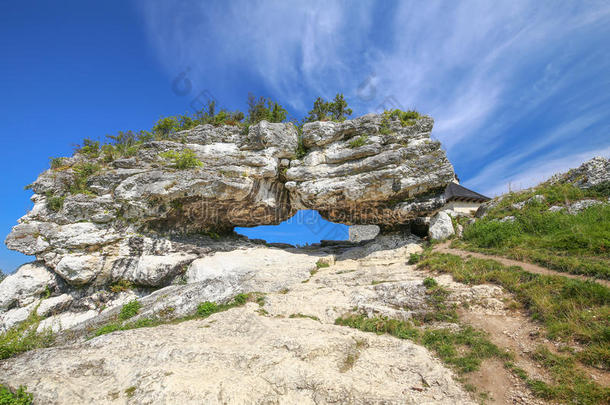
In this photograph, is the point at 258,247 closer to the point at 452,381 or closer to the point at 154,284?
the point at 154,284

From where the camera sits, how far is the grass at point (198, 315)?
33.7 feet

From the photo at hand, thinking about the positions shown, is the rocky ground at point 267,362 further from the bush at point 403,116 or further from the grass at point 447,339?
the bush at point 403,116

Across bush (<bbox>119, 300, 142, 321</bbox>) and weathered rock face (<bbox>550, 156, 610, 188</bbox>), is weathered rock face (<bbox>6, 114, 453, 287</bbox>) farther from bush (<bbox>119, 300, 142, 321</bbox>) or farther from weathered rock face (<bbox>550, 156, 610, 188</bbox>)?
weathered rock face (<bbox>550, 156, 610, 188</bbox>)

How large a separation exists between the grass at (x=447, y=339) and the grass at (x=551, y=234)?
549cm

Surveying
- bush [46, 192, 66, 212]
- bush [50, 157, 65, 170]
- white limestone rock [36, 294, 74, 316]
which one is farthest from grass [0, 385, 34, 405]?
bush [50, 157, 65, 170]

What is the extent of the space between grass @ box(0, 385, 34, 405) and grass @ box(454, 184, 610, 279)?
16.8 meters

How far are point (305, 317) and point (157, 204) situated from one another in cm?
1446

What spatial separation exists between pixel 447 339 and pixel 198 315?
384 inches

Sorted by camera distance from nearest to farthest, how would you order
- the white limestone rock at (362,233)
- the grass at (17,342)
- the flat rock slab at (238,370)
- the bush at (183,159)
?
the flat rock slab at (238,370), the grass at (17,342), the bush at (183,159), the white limestone rock at (362,233)

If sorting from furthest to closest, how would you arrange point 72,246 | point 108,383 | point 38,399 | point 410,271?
point 72,246
point 410,271
point 108,383
point 38,399

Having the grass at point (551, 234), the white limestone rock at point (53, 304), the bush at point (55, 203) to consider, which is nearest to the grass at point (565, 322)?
the grass at point (551, 234)

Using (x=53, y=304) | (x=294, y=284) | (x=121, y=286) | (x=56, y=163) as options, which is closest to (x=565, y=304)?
(x=294, y=284)

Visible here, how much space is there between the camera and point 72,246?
54.0ft

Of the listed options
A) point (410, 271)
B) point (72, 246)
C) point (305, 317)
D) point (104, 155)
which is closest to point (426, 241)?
point (410, 271)
